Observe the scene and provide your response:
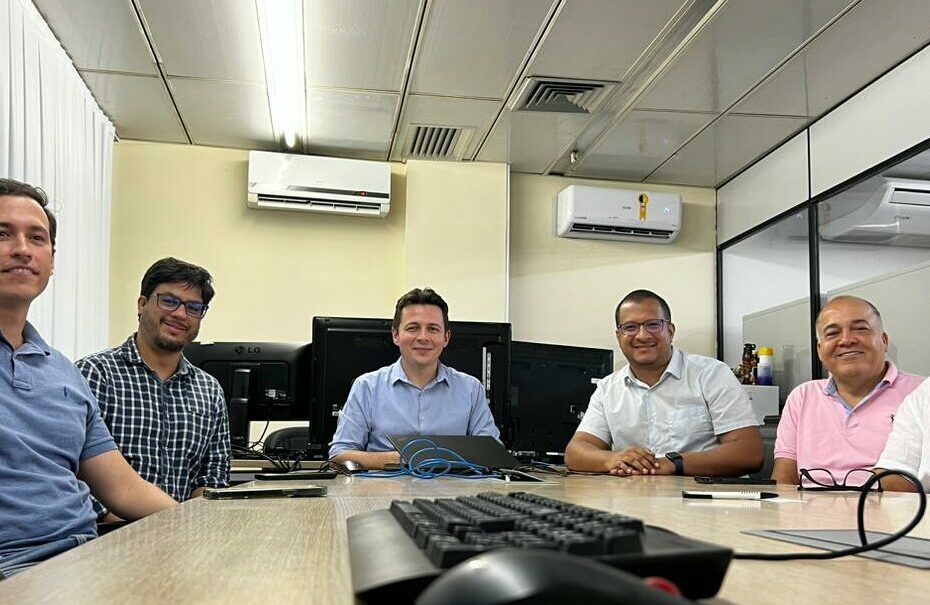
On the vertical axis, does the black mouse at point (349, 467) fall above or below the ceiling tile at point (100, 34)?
below

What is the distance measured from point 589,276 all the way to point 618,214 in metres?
0.47

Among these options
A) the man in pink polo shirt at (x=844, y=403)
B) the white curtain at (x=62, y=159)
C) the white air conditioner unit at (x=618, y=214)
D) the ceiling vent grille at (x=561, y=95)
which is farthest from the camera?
the white air conditioner unit at (x=618, y=214)

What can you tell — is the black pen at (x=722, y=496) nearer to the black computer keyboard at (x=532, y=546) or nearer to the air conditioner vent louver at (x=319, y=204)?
the black computer keyboard at (x=532, y=546)

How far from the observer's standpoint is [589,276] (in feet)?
18.9

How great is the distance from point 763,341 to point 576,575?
5.12 meters

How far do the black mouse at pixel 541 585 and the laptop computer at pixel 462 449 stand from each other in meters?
1.85

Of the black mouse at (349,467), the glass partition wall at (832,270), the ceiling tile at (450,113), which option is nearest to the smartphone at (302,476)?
the black mouse at (349,467)

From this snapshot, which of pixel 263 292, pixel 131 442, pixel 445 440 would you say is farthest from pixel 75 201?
pixel 445 440

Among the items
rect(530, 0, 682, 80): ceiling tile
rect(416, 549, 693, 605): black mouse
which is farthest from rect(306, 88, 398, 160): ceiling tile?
rect(416, 549, 693, 605): black mouse

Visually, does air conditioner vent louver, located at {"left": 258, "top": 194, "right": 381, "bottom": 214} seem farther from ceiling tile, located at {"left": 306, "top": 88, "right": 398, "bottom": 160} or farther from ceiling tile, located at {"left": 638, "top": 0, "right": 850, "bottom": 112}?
ceiling tile, located at {"left": 638, "top": 0, "right": 850, "bottom": 112}

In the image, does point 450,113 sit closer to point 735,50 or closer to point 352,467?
point 735,50

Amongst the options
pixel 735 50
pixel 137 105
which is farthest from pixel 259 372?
pixel 735 50

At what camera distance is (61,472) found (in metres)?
1.67

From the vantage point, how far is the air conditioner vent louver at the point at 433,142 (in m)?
4.88
